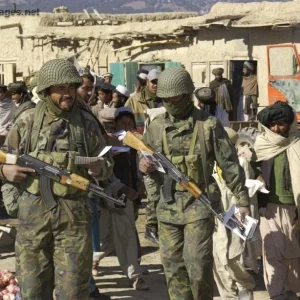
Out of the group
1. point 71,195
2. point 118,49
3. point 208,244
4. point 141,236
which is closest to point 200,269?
point 208,244

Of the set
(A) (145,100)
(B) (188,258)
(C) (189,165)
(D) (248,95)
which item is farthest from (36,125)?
(D) (248,95)

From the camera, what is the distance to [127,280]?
9.09 meters

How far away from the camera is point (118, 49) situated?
926 inches

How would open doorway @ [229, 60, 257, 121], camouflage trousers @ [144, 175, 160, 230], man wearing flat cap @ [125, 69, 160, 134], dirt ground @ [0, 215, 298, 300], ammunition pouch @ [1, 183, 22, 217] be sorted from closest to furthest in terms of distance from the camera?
ammunition pouch @ [1, 183, 22, 217] < camouflage trousers @ [144, 175, 160, 230] < dirt ground @ [0, 215, 298, 300] < man wearing flat cap @ [125, 69, 160, 134] < open doorway @ [229, 60, 257, 121]

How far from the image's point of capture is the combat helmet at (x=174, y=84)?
684cm

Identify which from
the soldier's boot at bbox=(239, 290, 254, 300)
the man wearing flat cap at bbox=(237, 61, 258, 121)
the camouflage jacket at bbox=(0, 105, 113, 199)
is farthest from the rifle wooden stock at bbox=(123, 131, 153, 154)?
the man wearing flat cap at bbox=(237, 61, 258, 121)

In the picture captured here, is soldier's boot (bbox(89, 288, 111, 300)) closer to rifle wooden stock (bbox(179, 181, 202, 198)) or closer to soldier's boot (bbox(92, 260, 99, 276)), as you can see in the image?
soldier's boot (bbox(92, 260, 99, 276))

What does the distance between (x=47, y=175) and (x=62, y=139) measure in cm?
26

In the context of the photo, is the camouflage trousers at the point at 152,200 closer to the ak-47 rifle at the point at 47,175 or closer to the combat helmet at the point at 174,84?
the combat helmet at the point at 174,84

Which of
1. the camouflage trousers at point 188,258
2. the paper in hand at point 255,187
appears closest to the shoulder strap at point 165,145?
the camouflage trousers at point 188,258

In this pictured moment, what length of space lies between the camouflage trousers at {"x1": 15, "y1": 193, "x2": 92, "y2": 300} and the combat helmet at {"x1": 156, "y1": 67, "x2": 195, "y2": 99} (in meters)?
1.02

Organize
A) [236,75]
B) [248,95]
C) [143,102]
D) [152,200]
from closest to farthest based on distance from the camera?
[152,200]
[143,102]
[248,95]
[236,75]

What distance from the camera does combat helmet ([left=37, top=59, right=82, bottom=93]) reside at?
626 centimetres

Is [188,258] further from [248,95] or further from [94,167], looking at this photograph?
[248,95]
